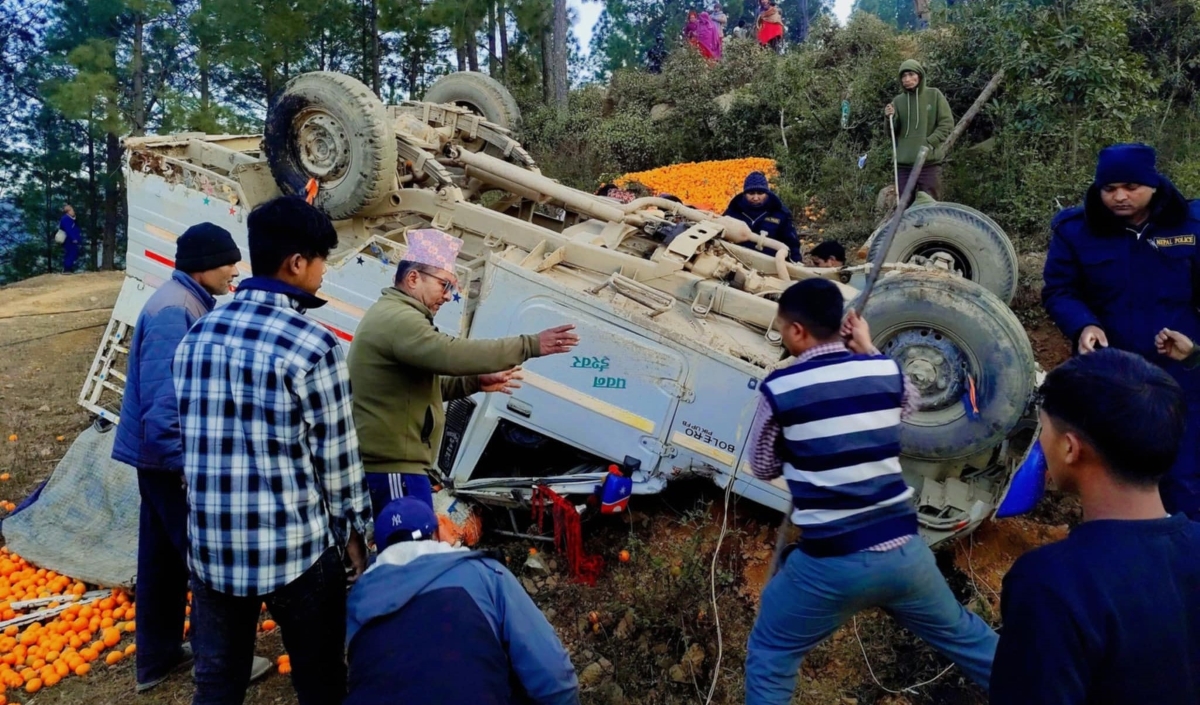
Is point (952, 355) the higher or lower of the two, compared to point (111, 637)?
higher

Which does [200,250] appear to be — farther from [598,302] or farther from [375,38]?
[375,38]

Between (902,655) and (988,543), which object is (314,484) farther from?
(988,543)

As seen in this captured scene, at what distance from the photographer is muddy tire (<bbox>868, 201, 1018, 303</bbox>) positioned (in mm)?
4875

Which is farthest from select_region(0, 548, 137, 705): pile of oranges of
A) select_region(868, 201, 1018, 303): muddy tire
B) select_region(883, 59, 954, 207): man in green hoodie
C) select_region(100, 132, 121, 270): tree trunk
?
select_region(100, 132, 121, 270): tree trunk

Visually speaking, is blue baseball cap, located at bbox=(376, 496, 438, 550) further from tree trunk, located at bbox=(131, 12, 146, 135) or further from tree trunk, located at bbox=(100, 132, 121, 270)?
tree trunk, located at bbox=(100, 132, 121, 270)

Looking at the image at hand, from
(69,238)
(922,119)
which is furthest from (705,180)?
(69,238)

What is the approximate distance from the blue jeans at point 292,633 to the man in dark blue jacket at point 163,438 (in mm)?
819

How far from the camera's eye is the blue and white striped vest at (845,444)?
94.7 inches

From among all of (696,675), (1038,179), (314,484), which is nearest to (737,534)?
(696,675)

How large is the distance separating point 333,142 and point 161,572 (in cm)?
273

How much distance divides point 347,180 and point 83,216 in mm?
25181

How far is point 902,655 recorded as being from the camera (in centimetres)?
376

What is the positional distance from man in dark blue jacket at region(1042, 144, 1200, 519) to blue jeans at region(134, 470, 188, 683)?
12.4ft

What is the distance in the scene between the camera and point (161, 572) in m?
3.65
